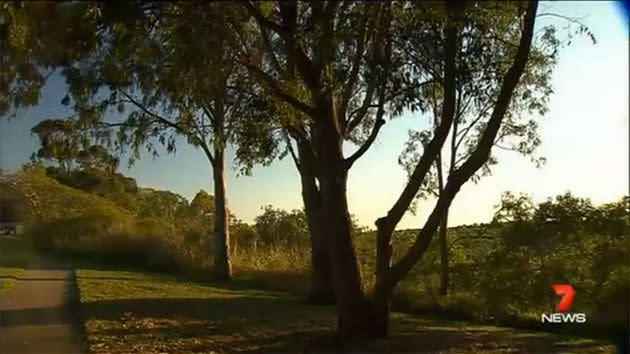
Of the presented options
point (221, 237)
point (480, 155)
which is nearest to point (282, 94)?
point (480, 155)

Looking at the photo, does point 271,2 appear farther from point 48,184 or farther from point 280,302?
point 48,184

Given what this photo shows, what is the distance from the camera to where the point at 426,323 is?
639 inches

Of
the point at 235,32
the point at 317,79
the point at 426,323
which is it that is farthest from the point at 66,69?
the point at 426,323

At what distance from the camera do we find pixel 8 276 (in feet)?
57.7

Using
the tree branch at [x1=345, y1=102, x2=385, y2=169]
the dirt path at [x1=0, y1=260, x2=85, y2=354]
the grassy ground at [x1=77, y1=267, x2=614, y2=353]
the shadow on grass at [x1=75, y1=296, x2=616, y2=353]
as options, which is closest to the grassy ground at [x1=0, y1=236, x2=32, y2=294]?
the dirt path at [x1=0, y1=260, x2=85, y2=354]

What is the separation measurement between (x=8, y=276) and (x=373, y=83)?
9.59 m

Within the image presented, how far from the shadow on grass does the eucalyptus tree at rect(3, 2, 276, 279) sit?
3.35m

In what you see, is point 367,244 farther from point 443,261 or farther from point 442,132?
point 442,132

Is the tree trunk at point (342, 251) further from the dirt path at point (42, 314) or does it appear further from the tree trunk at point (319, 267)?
the tree trunk at point (319, 267)

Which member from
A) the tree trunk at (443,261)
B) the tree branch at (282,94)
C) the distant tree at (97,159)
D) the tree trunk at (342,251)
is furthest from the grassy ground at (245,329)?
the tree branch at (282,94)

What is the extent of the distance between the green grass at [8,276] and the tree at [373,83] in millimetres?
7547

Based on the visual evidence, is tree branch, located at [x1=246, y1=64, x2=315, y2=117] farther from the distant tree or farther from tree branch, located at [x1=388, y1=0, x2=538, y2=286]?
the distant tree

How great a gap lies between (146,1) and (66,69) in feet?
10.3

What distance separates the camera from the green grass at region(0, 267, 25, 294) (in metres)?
17.0
